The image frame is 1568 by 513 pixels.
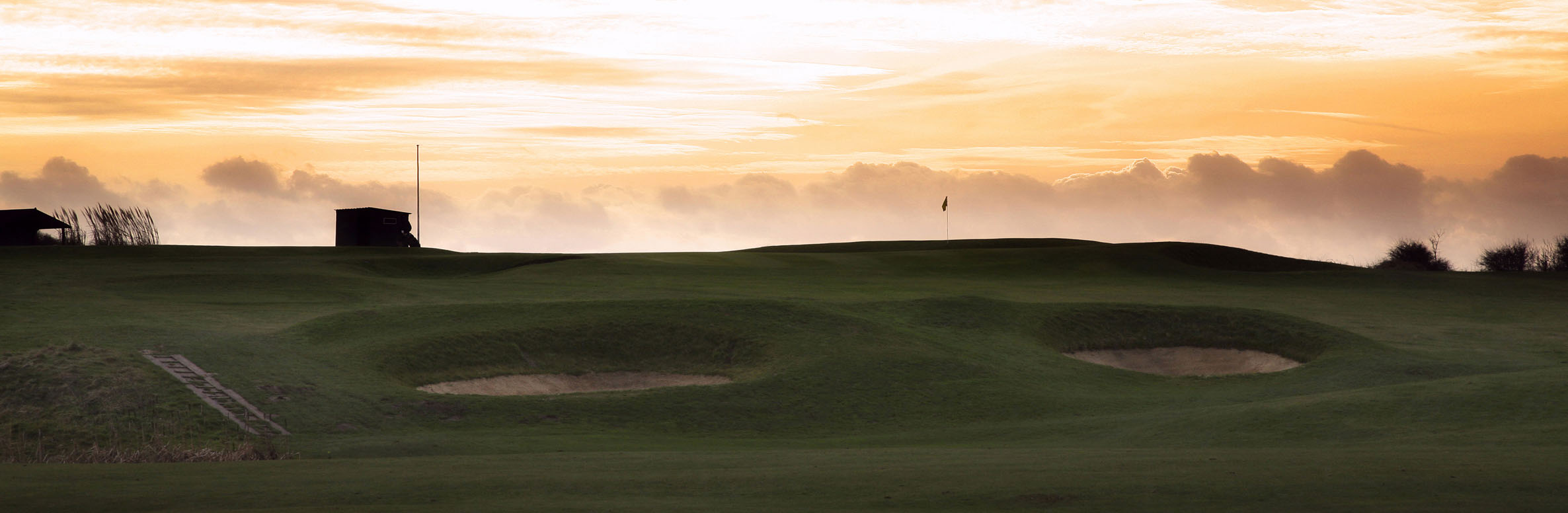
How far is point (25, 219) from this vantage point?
254ft

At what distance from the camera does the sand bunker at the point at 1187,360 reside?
38.2 meters

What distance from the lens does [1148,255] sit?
6569 cm

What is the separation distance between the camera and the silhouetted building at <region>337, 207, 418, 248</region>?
Answer: 7750 cm

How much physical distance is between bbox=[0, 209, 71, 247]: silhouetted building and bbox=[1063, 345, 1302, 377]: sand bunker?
228 ft

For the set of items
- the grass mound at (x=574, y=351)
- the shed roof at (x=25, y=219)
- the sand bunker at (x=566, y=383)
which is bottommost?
the sand bunker at (x=566, y=383)

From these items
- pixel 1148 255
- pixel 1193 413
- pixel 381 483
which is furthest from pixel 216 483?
pixel 1148 255

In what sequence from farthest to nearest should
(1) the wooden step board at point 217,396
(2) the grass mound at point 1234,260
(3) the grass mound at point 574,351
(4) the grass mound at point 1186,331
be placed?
(2) the grass mound at point 1234,260 → (4) the grass mound at point 1186,331 → (3) the grass mound at point 574,351 → (1) the wooden step board at point 217,396

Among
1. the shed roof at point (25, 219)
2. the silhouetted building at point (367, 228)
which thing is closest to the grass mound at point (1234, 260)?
the silhouetted building at point (367, 228)

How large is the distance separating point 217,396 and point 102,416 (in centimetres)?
239

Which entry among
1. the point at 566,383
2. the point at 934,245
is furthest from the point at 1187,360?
the point at 934,245

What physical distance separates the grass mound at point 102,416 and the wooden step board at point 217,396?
0.26 m

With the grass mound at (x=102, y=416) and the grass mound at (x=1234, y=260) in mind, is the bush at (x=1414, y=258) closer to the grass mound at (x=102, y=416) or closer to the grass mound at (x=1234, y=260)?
the grass mound at (x=1234, y=260)

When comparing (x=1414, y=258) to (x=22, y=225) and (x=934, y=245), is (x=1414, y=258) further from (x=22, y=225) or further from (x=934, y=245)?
(x=22, y=225)

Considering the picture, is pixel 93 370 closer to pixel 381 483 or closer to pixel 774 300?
pixel 381 483
